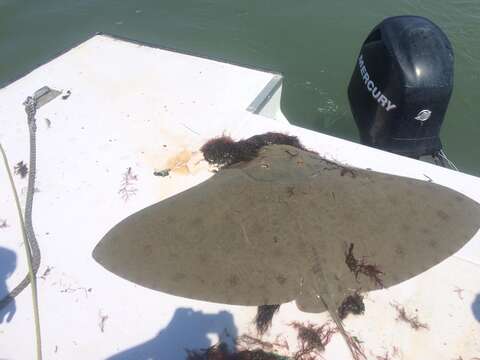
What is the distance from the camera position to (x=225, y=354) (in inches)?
82.4

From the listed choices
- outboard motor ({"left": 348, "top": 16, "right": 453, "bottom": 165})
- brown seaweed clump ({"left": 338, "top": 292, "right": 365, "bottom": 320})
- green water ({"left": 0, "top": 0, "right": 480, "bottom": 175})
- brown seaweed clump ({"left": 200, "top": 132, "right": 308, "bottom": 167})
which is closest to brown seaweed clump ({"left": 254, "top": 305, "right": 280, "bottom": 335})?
brown seaweed clump ({"left": 338, "top": 292, "right": 365, "bottom": 320})

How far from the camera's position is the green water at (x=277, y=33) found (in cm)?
602

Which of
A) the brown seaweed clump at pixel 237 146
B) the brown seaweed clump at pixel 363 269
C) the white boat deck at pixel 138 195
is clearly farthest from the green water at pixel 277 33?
the brown seaweed clump at pixel 363 269

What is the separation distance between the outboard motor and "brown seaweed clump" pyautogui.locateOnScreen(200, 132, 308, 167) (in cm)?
98

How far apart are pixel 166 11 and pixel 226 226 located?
742 cm

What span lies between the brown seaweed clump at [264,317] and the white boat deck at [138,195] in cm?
4

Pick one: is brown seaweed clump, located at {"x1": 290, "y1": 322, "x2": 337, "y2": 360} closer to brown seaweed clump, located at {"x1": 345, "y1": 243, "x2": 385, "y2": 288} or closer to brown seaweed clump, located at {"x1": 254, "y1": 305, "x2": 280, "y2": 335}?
brown seaweed clump, located at {"x1": 254, "y1": 305, "x2": 280, "y2": 335}

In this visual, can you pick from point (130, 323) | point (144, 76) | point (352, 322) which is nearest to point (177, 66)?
point (144, 76)

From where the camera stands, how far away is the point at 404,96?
10.6 ft

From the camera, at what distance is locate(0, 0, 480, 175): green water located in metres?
6.02


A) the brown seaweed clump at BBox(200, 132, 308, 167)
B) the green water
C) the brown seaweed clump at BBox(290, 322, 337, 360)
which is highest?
the brown seaweed clump at BBox(200, 132, 308, 167)

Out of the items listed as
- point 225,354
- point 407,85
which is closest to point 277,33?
point 407,85

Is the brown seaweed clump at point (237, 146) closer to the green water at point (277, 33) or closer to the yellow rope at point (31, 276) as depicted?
the yellow rope at point (31, 276)

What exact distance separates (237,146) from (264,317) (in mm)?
1480
